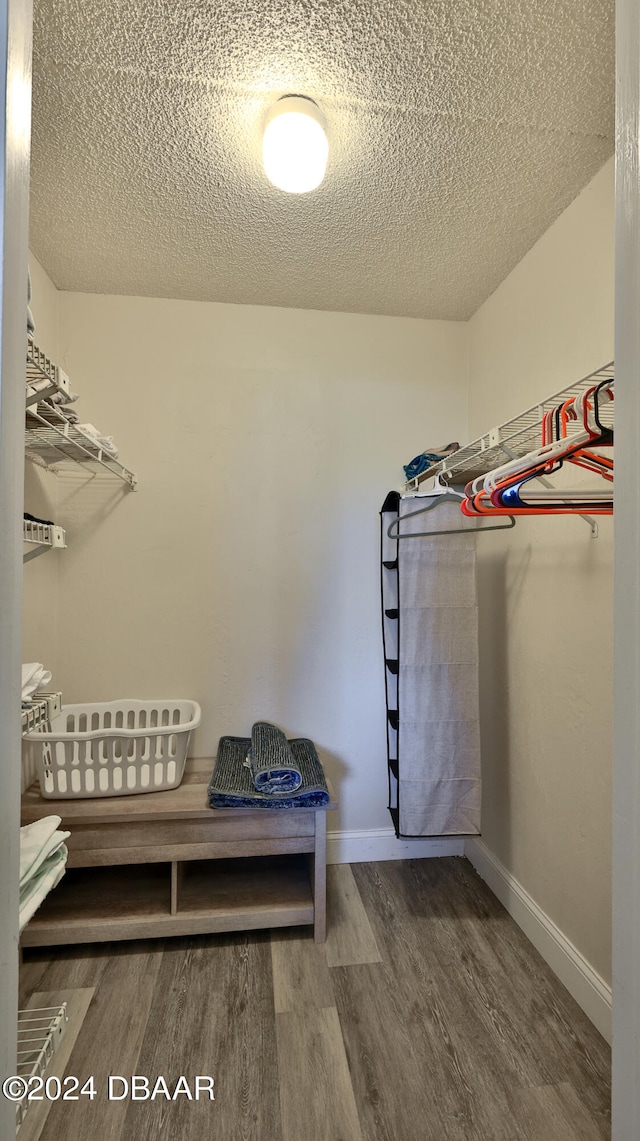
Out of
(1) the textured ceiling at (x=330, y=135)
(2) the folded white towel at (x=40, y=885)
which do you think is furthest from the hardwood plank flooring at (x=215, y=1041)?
(1) the textured ceiling at (x=330, y=135)

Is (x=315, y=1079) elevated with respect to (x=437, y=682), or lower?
lower

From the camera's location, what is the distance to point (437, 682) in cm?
188

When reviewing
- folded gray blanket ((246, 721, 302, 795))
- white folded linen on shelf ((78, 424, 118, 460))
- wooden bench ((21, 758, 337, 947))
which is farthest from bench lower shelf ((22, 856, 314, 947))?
white folded linen on shelf ((78, 424, 118, 460))

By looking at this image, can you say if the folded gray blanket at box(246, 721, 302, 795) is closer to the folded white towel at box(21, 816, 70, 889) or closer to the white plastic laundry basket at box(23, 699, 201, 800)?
the white plastic laundry basket at box(23, 699, 201, 800)

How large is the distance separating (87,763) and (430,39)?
7.00 ft

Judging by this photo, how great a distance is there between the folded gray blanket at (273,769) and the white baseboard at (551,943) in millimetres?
884

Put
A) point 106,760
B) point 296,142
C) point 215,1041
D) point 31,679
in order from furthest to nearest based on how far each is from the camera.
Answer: point 106,760
point 215,1041
point 296,142
point 31,679

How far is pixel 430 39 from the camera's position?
1.16m

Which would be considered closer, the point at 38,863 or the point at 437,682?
the point at 38,863

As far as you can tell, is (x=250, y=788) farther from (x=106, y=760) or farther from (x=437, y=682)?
(x=437, y=682)

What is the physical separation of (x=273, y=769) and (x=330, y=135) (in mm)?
1832

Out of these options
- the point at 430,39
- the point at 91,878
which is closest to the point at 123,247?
the point at 430,39

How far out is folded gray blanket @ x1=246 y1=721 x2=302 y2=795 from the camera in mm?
1825

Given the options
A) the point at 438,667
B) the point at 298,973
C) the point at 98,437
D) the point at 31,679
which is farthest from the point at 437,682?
the point at 98,437
